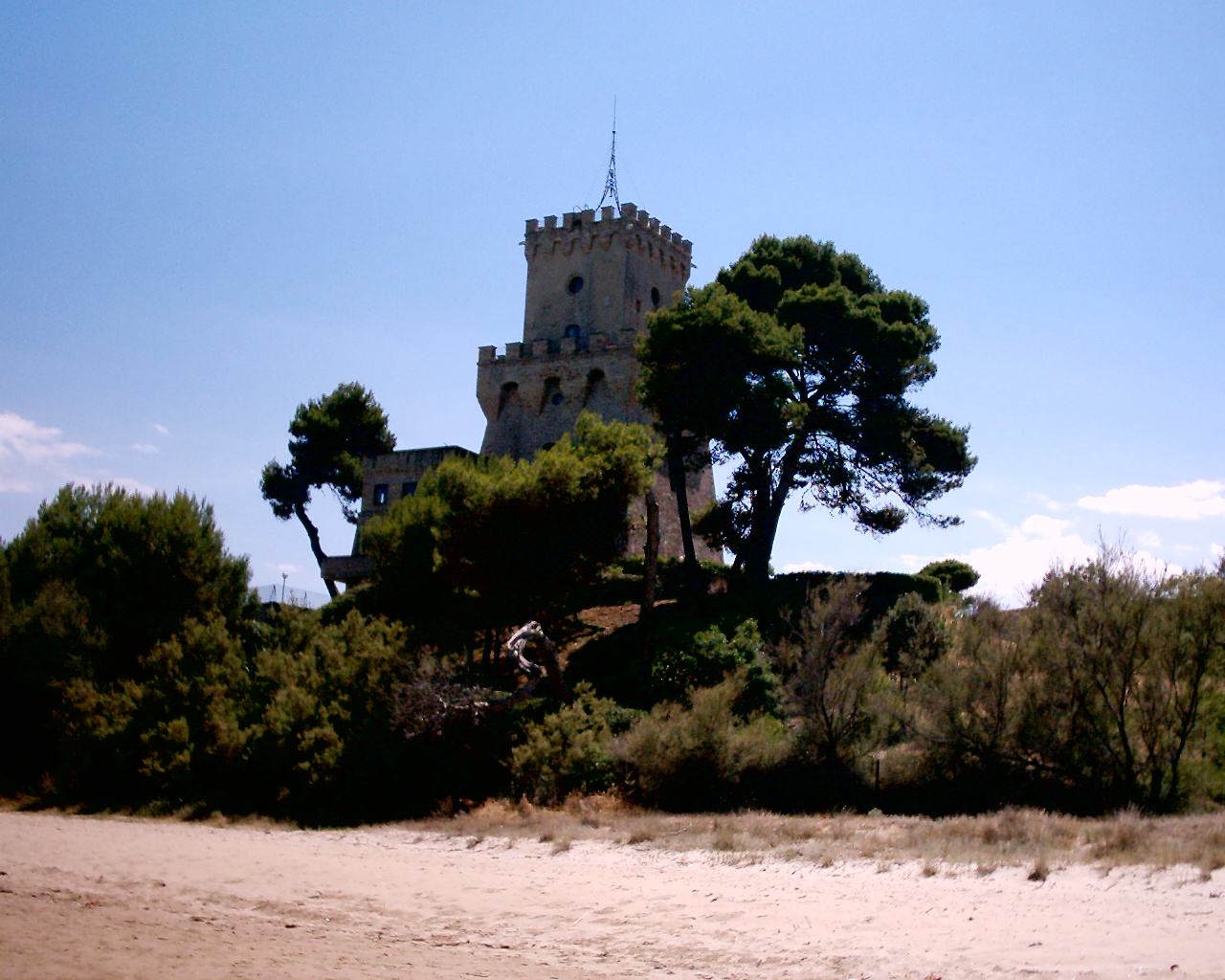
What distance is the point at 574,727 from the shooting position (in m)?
20.2

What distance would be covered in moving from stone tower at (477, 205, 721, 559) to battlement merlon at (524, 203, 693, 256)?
4 centimetres

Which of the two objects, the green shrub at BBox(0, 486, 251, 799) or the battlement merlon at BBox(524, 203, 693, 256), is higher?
the battlement merlon at BBox(524, 203, 693, 256)

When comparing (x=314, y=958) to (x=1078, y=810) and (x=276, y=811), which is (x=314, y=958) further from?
(x=1078, y=810)

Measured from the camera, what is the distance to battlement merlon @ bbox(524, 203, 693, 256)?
42344 millimetres

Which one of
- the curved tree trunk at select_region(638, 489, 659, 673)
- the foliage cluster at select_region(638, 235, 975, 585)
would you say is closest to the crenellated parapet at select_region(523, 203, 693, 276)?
the foliage cluster at select_region(638, 235, 975, 585)

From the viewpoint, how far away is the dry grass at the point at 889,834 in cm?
1284

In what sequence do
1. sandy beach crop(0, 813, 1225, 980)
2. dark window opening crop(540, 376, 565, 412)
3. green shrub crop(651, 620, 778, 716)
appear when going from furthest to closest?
dark window opening crop(540, 376, 565, 412), green shrub crop(651, 620, 778, 716), sandy beach crop(0, 813, 1225, 980)

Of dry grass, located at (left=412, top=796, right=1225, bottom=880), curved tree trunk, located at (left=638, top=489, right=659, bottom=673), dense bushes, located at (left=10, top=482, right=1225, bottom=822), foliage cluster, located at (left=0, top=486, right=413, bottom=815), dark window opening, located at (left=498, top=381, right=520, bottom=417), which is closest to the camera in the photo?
dry grass, located at (left=412, top=796, right=1225, bottom=880)

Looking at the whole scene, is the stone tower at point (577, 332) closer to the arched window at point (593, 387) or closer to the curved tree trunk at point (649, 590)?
the arched window at point (593, 387)

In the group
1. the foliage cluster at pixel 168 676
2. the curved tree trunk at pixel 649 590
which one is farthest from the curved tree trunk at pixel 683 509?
the foliage cluster at pixel 168 676

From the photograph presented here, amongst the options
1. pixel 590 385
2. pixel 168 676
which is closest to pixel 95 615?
pixel 168 676

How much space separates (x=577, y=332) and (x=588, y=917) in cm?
3203

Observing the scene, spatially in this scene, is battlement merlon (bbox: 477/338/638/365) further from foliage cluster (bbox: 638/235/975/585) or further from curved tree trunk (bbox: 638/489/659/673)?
curved tree trunk (bbox: 638/489/659/673)

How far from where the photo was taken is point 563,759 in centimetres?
1967
